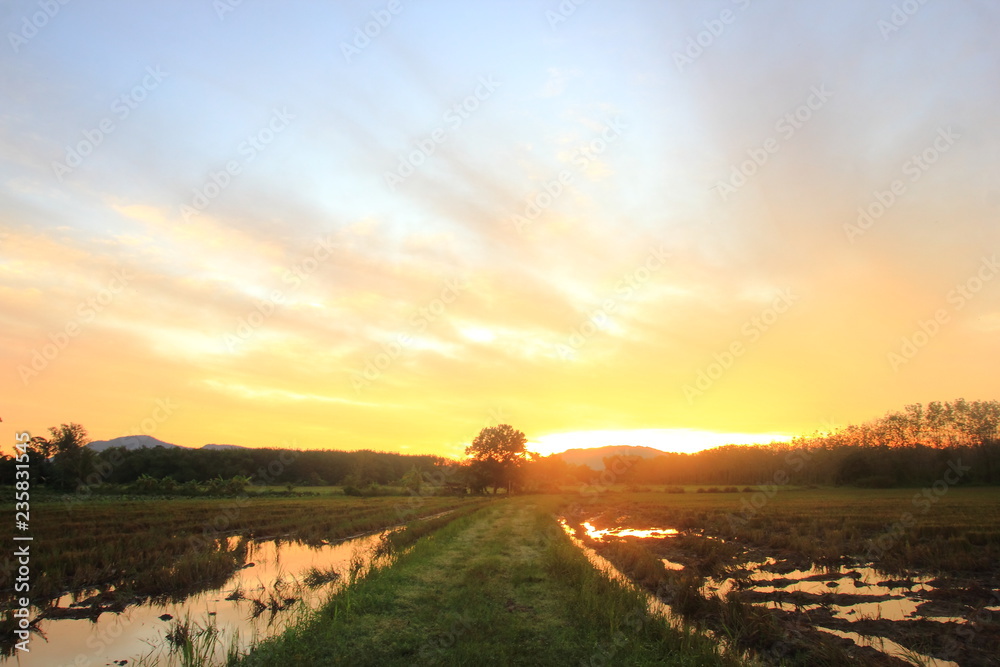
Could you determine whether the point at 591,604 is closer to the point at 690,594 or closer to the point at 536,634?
the point at 536,634

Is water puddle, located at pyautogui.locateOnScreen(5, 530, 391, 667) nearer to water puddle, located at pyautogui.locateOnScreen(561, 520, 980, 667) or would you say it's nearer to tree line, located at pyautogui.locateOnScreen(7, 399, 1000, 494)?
water puddle, located at pyautogui.locateOnScreen(561, 520, 980, 667)

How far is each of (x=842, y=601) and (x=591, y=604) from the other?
652 centimetres

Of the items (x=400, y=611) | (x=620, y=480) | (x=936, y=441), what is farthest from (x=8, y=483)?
(x=936, y=441)

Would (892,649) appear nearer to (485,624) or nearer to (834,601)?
(834,601)

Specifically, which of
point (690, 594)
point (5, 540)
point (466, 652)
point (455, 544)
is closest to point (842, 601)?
point (690, 594)

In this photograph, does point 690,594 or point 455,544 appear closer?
point 690,594

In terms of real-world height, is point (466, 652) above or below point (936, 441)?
below

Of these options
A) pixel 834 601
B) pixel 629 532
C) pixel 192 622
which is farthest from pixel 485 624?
pixel 629 532

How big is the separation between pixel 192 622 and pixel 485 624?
19.6 ft

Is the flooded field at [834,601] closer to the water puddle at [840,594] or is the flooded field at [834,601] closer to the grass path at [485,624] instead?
the water puddle at [840,594]

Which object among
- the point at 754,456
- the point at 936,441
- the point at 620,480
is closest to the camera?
the point at 936,441

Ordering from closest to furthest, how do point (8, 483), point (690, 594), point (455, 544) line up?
point (690, 594) < point (455, 544) < point (8, 483)

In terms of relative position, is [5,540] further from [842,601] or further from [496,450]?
[496,450]

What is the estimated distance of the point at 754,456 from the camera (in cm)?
11025
